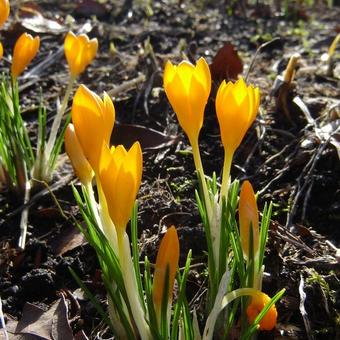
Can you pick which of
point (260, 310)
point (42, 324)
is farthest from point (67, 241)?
point (260, 310)

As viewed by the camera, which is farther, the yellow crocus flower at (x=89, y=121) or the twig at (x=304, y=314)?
the twig at (x=304, y=314)

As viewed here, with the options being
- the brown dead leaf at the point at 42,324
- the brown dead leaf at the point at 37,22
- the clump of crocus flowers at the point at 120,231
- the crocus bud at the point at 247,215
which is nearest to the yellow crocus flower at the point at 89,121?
the clump of crocus flowers at the point at 120,231

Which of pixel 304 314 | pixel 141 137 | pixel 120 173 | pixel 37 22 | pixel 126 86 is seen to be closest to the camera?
pixel 120 173

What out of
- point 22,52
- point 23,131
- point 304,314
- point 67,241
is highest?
point 22,52

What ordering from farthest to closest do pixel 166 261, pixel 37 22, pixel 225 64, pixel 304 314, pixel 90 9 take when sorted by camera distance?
pixel 90 9 → pixel 37 22 → pixel 225 64 → pixel 304 314 → pixel 166 261

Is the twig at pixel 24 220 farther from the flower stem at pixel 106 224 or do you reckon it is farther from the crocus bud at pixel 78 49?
the flower stem at pixel 106 224

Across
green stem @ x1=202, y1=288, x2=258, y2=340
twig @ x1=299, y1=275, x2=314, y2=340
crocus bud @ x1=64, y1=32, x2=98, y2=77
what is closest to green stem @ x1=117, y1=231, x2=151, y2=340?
green stem @ x1=202, y1=288, x2=258, y2=340

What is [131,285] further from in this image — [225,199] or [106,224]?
[225,199]
